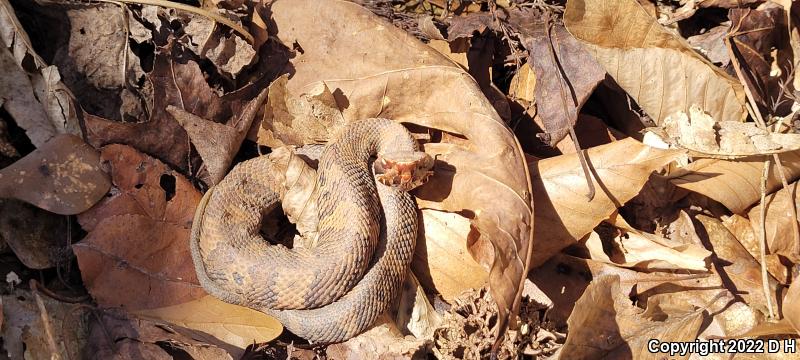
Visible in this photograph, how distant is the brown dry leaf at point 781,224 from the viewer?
12.2ft

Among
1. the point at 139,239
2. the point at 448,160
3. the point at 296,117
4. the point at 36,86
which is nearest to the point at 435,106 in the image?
the point at 448,160

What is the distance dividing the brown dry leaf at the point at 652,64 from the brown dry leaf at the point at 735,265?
71cm

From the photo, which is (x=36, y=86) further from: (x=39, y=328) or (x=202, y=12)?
(x=39, y=328)

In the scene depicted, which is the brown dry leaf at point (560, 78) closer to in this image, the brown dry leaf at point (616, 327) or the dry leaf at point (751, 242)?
the brown dry leaf at point (616, 327)

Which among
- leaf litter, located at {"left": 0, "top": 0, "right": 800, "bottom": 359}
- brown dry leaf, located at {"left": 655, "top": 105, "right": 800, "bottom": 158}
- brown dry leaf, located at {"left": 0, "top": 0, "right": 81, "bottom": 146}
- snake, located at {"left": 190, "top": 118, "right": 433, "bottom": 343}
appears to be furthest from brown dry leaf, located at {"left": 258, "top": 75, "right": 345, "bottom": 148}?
brown dry leaf, located at {"left": 655, "top": 105, "right": 800, "bottom": 158}

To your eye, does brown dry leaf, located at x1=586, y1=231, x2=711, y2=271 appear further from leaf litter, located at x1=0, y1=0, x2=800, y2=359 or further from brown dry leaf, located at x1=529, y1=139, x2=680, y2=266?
brown dry leaf, located at x1=529, y1=139, x2=680, y2=266

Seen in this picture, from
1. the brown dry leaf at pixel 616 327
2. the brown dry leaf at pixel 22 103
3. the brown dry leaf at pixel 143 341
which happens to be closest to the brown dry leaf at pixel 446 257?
the brown dry leaf at pixel 616 327

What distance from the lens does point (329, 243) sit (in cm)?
372

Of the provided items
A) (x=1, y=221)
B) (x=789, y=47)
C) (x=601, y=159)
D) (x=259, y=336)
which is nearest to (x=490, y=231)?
(x=601, y=159)

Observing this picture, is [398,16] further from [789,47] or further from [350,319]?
[789,47]

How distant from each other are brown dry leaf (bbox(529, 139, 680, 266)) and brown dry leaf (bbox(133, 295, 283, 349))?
165 centimetres

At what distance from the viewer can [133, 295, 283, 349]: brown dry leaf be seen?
360 cm

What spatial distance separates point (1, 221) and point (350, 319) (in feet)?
7.10

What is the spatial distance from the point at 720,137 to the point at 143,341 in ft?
11.9
